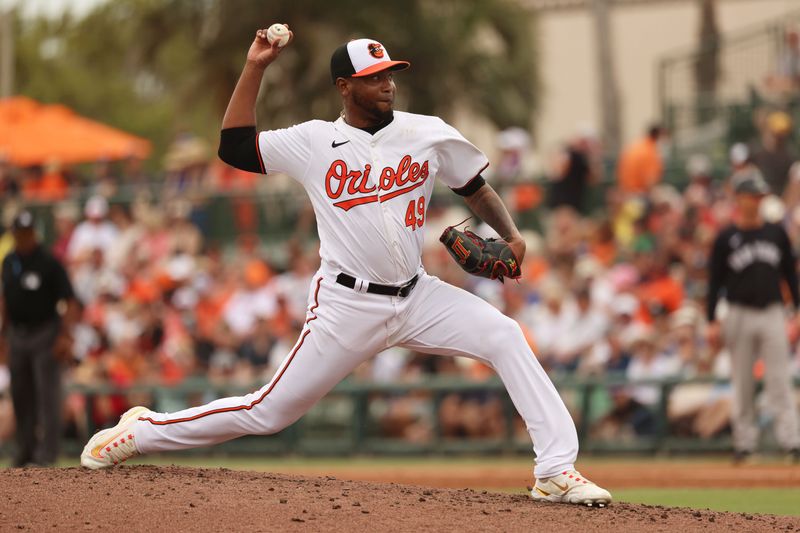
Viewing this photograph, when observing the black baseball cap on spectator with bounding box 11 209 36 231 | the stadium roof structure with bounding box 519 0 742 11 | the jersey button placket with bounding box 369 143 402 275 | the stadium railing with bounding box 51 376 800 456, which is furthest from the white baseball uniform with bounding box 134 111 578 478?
the stadium roof structure with bounding box 519 0 742 11

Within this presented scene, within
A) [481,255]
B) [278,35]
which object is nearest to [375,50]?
[278,35]

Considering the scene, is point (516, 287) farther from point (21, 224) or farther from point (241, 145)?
point (241, 145)

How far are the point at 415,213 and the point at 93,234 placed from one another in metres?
13.6

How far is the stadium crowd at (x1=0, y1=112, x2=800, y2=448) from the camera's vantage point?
549 inches

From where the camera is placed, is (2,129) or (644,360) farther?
(2,129)

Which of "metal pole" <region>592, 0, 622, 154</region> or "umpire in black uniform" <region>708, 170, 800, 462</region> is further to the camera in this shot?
"metal pole" <region>592, 0, 622, 154</region>

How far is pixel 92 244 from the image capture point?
19.5m

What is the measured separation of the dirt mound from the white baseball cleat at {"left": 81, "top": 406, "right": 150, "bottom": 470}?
8 cm

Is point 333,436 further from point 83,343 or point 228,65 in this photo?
point 228,65

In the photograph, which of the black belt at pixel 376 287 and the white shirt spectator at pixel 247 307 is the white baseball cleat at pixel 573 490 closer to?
the black belt at pixel 376 287

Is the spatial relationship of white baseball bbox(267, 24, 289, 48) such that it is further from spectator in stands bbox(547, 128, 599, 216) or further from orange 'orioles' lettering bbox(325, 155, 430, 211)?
spectator in stands bbox(547, 128, 599, 216)

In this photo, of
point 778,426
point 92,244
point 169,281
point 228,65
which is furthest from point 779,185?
point 228,65

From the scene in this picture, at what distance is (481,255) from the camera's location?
22.3ft

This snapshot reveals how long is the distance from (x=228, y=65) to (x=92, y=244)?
24.6 feet
